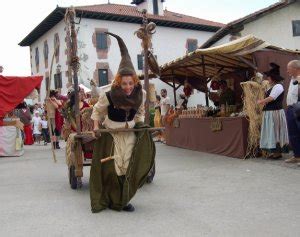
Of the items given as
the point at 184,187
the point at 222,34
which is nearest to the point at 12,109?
the point at 184,187

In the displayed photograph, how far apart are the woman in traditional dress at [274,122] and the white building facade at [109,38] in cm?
1981

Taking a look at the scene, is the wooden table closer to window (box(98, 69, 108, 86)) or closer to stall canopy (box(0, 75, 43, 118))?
stall canopy (box(0, 75, 43, 118))

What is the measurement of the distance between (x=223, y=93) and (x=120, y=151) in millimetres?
6430

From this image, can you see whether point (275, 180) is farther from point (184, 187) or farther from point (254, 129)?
point (254, 129)

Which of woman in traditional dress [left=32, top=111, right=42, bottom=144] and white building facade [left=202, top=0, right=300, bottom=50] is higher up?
white building facade [left=202, top=0, right=300, bottom=50]

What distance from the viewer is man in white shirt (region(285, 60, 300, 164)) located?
7.59 meters

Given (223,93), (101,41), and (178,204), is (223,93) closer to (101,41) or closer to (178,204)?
(178,204)

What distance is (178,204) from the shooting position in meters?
5.40

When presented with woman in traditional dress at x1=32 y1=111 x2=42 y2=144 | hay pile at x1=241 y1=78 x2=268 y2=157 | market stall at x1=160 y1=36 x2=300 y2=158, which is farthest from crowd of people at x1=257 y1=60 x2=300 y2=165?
woman in traditional dress at x1=32 y1=111 x2=42 y2=144

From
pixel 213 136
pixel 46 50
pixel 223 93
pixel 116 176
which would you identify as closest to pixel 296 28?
pixel 223 93

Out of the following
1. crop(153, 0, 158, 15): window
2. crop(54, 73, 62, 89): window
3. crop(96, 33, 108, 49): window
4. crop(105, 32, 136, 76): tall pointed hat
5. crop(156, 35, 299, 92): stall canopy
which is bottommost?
crop(105, 32, 136, 76): tall pointed hat

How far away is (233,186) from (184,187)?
73 cm

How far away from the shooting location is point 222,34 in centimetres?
2497

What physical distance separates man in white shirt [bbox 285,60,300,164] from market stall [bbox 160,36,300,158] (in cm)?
94
